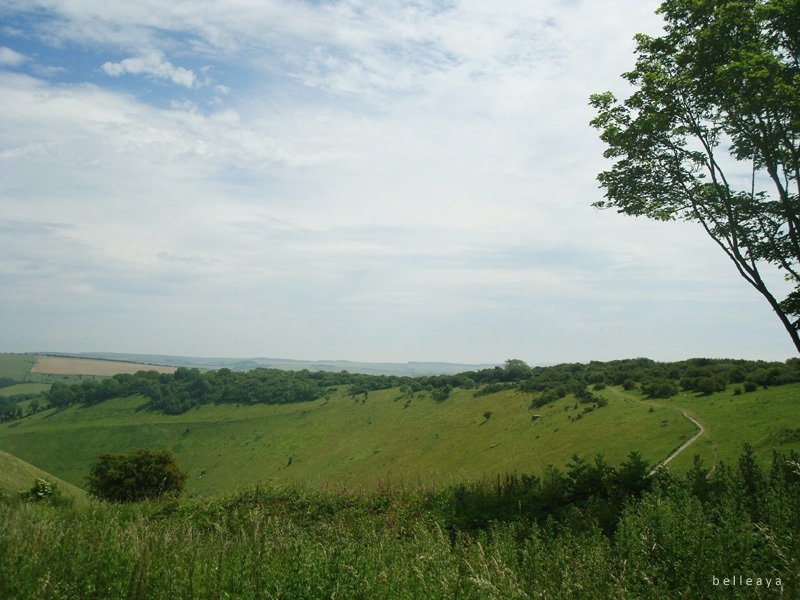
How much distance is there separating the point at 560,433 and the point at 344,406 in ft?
265

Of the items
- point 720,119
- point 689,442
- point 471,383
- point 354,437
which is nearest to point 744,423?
point 689,442

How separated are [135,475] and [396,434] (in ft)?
181

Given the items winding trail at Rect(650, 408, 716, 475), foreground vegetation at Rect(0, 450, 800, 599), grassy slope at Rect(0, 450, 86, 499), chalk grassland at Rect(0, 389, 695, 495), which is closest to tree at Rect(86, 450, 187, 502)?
chalk grassland at Rect(0, 389, 695, 495)

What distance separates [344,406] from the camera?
121000 mm

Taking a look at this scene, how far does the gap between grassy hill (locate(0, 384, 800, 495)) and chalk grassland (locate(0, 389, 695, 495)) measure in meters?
0.27

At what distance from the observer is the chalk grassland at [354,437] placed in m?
38.1

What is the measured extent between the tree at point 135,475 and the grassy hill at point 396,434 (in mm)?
14224

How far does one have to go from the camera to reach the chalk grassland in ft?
125

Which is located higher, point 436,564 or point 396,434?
point 436,564

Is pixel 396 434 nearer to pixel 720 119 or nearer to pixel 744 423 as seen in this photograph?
pixel 744 423

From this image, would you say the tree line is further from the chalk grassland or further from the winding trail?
the winding trail

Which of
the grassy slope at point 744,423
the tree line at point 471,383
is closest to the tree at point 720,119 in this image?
the grassy slope at point 744,423

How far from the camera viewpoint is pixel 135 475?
37.0 meters

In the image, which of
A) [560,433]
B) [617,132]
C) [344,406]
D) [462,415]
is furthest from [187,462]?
[617,132]
